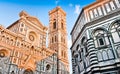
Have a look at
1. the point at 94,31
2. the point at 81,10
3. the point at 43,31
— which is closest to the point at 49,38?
the point at 43,31

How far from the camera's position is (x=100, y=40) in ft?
44.1

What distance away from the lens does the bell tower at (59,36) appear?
34.1m

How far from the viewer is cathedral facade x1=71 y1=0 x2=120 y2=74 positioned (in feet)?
38.9

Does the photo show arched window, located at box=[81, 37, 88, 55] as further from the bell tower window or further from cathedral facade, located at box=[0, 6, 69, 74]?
cathedral facade, located at box=[0, 6, 69, 74]

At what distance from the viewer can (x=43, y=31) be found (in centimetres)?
3444

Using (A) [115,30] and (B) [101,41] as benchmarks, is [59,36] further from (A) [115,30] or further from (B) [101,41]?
(A) [115,30]

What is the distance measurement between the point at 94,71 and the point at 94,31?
462 cm

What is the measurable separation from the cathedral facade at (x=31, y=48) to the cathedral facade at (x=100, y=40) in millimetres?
11810

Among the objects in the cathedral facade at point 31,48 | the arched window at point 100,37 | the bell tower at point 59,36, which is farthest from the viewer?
the bell tower at point 59,36

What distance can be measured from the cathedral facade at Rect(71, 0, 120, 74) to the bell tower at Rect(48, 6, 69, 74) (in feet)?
56.2

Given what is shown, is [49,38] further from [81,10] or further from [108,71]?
[108,71]

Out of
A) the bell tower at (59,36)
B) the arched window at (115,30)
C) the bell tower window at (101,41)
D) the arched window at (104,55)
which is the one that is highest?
the bell tower at (59,36)

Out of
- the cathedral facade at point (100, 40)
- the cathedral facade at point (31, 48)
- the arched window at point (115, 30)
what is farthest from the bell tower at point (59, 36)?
the arched window at point (115, 30)

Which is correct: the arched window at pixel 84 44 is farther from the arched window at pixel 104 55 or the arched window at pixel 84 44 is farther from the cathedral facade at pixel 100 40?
the arched window at pixel 104 55
